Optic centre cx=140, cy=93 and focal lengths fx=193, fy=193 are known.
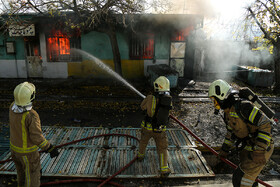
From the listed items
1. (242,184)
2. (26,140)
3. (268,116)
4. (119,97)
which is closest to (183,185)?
(242,184)

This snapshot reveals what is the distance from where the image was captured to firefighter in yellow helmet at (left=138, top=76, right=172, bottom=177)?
380cm

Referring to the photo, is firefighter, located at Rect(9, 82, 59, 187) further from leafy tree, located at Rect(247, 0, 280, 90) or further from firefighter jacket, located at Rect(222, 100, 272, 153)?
leafy tree, located at Rect(247, 0, 280, 90)

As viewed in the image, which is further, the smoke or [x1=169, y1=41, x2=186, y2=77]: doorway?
the smoke

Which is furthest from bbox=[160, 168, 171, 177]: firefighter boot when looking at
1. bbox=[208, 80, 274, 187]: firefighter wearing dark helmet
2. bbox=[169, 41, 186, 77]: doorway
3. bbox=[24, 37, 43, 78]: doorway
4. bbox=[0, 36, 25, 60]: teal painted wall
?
bbox=[0, 36, 25, 60]: teal painted wall

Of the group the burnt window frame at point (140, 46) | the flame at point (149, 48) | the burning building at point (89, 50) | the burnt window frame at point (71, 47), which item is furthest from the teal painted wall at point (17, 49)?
the flame at point (149, 48)

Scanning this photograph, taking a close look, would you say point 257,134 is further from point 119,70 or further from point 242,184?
point 119,70

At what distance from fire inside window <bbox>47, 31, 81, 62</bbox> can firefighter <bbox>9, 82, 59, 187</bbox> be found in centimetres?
1089

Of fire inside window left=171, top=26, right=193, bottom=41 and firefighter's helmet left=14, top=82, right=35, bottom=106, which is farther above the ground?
fire inside window left=171, top=26, right=193, bottom=41

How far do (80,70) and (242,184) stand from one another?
12.2 m

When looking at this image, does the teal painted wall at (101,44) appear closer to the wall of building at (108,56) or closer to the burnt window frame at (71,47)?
the wall of building at (108,56)

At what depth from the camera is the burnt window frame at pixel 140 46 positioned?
43.5 feet

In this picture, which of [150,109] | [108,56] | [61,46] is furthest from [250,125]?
[61,46]

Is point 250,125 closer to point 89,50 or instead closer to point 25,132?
point 25,132

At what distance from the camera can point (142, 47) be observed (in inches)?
531
